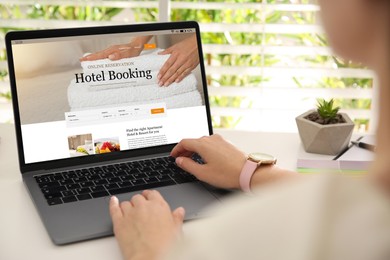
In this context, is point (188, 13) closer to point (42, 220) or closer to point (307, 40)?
point (307, 40)

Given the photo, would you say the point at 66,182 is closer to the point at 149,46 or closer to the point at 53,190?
the point at 53,190

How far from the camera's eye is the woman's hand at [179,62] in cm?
144

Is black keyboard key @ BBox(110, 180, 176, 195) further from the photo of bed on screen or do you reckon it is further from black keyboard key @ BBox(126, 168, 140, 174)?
the photo of bed on screen

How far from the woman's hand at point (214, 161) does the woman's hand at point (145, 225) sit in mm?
162

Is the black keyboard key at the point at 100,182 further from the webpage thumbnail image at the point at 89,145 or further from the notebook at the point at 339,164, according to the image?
the notebook at the point at 339,164

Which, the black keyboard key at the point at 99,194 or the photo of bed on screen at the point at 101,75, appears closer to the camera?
the black keyboard key at the point at 99,194

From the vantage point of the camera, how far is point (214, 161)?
1257mm

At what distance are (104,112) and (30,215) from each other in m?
0.31

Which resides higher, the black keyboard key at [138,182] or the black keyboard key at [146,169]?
the black keyboard key at [146,169]

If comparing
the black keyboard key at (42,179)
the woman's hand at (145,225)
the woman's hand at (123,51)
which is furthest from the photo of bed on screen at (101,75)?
the woman's hand at (145,225)

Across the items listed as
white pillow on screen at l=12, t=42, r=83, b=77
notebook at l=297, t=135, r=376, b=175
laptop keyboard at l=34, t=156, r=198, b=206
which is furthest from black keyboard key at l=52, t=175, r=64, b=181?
notebook at l=297, t=135, r=376, b=175

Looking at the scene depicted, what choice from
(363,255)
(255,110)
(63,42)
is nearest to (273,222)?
(363,255)

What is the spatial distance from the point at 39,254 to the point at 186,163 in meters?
0.37

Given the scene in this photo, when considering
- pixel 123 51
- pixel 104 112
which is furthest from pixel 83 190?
pixel 123 51
